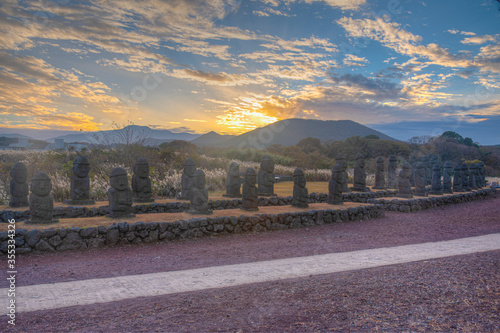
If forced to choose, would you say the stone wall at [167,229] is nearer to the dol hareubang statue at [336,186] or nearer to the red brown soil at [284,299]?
the red brown soil at [284,299]

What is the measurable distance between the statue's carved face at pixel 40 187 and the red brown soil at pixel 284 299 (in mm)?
1683

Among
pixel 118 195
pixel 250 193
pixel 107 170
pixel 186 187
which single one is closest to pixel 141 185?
pixel 186 187

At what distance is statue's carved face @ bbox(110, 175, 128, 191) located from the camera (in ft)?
29.5

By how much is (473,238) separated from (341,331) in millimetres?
7477

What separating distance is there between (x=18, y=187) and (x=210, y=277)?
26.1ft

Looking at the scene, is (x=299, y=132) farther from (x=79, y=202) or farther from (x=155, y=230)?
(x=155, y=230)

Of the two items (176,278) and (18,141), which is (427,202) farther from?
(18,141)

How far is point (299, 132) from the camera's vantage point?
82688 mm

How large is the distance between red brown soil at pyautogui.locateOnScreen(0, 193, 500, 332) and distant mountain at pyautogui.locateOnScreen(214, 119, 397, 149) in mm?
68073

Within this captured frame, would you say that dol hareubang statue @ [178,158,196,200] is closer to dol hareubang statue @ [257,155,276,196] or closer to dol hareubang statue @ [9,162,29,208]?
dol hareubang statue @ [257,155,276,196]

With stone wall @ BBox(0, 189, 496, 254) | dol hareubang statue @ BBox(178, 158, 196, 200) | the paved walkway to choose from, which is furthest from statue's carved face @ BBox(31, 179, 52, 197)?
dol hareubang statue @ BBox(178, 158, 196, 200)

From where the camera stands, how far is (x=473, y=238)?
30.0 feet

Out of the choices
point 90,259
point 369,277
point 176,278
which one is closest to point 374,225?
point 369,277

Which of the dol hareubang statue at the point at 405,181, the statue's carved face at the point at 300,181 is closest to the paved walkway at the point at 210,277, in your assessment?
the statue's carved face at the point at 300,181
